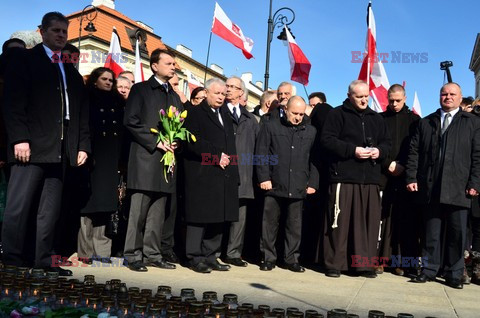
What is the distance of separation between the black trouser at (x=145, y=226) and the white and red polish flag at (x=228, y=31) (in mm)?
6133

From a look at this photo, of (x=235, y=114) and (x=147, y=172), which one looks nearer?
(x=147, y=172)

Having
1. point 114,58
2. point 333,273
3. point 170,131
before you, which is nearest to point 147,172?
point 170,131

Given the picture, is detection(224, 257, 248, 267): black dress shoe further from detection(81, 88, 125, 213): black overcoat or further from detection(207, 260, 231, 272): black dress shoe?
detection(81, 88, 125, 213): black overcoat

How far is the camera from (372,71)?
363 inches

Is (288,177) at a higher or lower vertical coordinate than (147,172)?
higher

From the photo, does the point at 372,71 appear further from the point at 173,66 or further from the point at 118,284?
the point at 118,284

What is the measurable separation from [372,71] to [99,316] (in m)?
7.52

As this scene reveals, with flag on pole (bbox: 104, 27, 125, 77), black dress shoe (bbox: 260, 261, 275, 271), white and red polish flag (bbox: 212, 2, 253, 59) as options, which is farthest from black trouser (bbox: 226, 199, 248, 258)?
white and red polish flag (bbox: 212, 2, 253, 59)

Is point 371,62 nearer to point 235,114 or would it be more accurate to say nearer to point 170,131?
point 235,114

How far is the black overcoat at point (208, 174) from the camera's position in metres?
5.77

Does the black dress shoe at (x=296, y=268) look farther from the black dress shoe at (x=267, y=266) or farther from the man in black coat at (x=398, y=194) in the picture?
the man in black coat at (x=398, y=194)

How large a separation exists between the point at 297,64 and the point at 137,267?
22.8 feet

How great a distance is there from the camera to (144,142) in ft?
18.1

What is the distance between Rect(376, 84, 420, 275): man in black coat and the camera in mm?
6387
